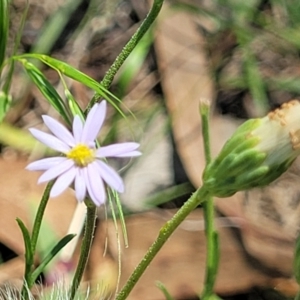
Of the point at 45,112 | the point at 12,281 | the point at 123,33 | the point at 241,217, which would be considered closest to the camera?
the point at 12,281

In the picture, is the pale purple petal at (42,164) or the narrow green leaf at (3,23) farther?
the narrow green leaf at (3,23)

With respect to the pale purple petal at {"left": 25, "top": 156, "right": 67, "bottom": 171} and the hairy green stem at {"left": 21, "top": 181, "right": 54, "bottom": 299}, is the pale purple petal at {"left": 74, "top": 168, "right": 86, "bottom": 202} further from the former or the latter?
the hairy green stem at {"left": 21, "top": 181, "right": 54, "bottom": 299}

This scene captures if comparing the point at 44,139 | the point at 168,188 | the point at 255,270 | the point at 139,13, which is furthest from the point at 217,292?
the point at 139,13

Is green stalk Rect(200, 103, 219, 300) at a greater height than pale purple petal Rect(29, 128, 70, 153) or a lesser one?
lesser

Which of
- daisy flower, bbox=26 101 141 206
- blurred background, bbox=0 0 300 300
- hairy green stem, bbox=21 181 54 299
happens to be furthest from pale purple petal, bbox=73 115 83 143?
blurred background, bbox=0 0 300 300

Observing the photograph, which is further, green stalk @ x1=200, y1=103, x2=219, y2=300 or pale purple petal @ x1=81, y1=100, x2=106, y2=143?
green stalk @ x1=200, y1=103, x2=219, y2=300

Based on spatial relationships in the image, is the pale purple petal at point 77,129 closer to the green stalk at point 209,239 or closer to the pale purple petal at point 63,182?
the pale purple petal at point 63,182

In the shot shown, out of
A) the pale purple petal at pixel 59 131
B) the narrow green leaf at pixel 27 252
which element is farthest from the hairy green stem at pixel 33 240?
the pale purple petal at pixel 59 131

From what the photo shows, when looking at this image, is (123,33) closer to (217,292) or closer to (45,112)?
(45,112)
